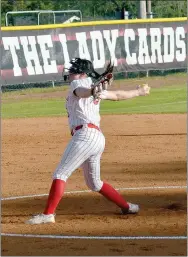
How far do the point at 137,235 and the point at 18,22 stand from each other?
85.2 feet

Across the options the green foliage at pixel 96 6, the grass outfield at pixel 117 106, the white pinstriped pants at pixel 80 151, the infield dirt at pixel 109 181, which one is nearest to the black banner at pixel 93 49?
the grass outfield at pixel 117 106

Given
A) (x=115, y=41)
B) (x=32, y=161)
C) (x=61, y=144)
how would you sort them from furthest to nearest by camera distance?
1. (x=115, y=41)
2. (x=61, y=144)
3. (x=32, y=161)

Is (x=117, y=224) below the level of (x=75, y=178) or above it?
above

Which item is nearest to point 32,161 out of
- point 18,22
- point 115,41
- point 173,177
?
point 173,177

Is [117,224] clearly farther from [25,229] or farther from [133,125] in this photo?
[133,125]

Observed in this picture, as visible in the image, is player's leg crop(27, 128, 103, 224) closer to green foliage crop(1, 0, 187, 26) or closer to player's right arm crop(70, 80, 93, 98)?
player's right arm crop(70, 80, 93, 98)

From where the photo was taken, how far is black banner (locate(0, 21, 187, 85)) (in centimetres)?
2656

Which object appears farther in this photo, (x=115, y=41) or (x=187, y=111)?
(x=115, y=41)

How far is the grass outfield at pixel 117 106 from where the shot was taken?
23270 millimetres

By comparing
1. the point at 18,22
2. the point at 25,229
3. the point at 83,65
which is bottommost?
the point at 18,22

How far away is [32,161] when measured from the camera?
15797 millimetres

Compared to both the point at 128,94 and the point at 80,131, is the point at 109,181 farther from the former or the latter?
the point at 128,94

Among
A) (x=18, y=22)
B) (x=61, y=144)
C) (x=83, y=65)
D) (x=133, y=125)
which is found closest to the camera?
(x=83, y=65)

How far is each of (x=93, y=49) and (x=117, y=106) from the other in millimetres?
3998
